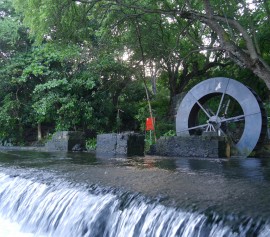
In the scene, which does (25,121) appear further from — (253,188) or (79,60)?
(253,188)

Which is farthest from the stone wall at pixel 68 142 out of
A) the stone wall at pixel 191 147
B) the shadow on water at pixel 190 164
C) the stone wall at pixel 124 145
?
the shadow on water at pixel 190 164

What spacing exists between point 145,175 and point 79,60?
30.5 feet

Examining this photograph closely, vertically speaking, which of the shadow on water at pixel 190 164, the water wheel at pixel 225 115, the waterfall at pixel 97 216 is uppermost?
the water wheel at pixel 225 115

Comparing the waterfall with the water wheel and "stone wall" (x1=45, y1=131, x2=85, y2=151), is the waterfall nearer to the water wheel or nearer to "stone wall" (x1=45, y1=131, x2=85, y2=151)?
"stone wall" (x1=45, y1=131, x2=85, y2=151)

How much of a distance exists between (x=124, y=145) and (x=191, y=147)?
1771mm

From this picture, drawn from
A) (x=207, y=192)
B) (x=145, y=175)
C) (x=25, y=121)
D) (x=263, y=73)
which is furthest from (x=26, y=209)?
(x=25, y=121)

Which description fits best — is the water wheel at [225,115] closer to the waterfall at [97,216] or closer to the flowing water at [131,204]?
the flowing water at [131,204]

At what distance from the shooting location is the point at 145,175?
183 inches

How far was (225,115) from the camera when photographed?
37.5 feet

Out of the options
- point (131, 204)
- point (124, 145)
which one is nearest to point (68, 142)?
point (124, 145)

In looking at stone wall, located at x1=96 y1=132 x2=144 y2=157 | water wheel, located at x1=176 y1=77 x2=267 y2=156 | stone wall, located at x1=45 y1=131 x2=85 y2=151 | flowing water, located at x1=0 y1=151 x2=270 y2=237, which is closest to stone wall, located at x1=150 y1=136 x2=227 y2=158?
water wheel, located at x1=176 y1=77 x2=267 y2=156

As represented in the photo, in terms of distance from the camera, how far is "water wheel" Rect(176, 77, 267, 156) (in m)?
10.2

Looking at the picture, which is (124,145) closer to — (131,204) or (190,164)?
(190,164)

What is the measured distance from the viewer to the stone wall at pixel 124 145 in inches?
348
